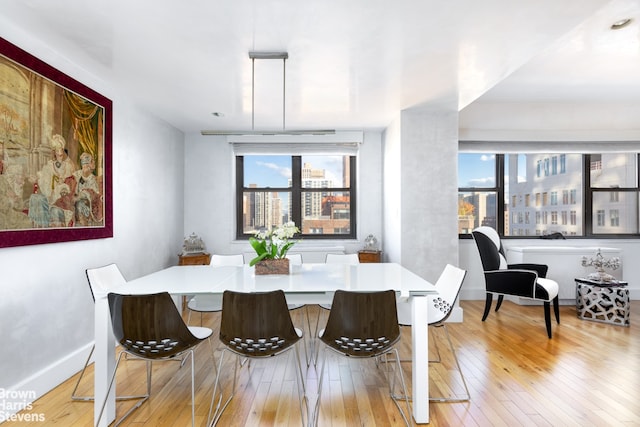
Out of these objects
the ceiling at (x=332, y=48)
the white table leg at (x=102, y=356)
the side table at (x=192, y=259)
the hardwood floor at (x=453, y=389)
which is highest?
the ceiling at (x=332, y=48)

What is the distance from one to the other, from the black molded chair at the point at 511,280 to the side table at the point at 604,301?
432 millimetres

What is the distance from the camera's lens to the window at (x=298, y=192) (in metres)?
5.79

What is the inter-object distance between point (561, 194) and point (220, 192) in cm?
515

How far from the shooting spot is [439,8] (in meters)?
2.18

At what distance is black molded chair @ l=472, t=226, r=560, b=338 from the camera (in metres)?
3.90

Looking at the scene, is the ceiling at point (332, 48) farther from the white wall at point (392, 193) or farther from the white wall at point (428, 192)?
the white wall at point (392, 193)

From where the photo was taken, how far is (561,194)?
559cm

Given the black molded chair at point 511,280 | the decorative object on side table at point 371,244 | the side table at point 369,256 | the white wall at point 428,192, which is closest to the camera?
the black molded chair at point 511,280

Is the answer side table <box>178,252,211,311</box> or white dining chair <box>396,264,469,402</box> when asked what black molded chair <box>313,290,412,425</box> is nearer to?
white dining chair <box>396,264,469,402</box>

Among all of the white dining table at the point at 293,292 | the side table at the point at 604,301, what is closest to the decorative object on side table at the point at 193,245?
the white dining table at the point at 293,292

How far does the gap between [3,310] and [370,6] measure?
9.47 feet

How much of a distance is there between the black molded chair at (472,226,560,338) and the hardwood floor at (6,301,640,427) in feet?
1.44

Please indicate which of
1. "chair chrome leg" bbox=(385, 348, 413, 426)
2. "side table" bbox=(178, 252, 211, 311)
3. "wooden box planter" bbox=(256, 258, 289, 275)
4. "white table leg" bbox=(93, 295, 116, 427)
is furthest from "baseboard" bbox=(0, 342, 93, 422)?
"chair chrome leg" bbox=(385, 348, 413, 426)

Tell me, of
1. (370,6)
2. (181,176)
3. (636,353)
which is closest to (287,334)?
(370,6)
